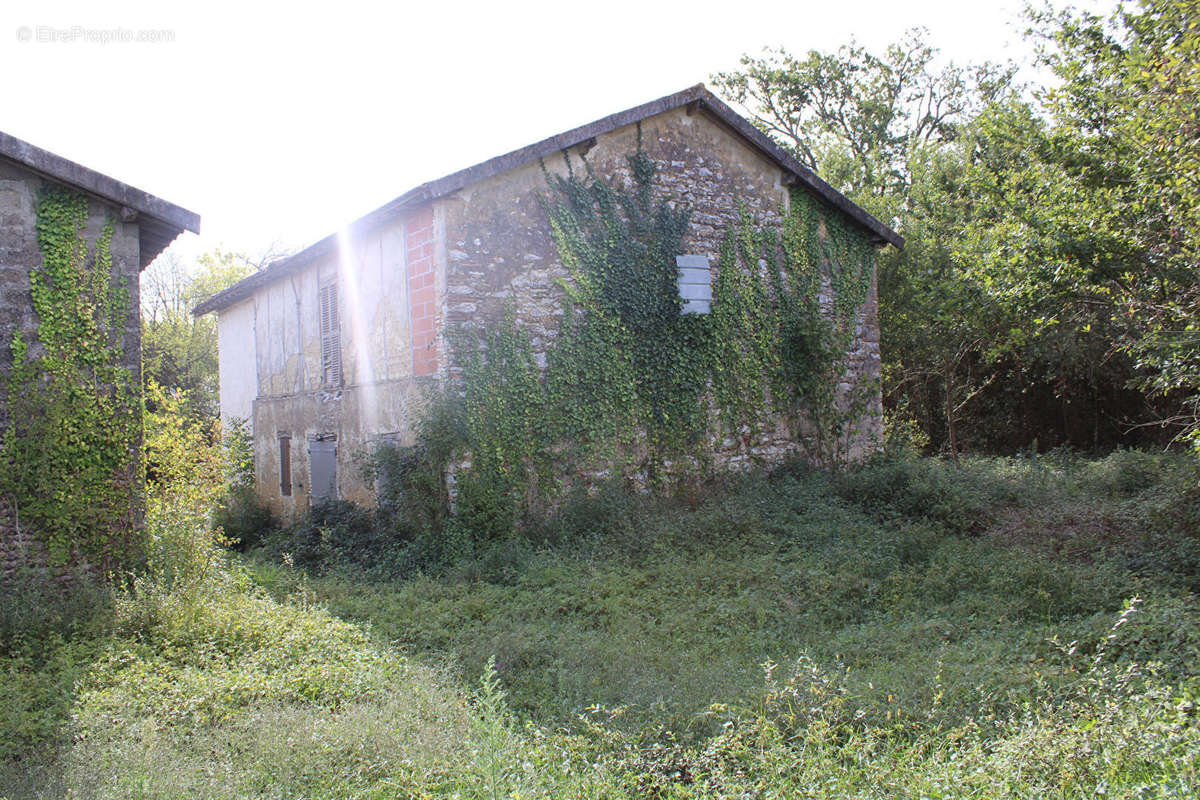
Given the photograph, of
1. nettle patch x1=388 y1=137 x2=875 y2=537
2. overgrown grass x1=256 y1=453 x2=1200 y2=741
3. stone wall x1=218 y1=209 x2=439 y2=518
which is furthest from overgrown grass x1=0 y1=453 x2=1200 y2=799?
stone wall x1=218 y1=209 x2=439 y2=518

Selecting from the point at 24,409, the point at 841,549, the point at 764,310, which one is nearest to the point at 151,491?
the point at 24,409

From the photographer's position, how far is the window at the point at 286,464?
14.1 meters

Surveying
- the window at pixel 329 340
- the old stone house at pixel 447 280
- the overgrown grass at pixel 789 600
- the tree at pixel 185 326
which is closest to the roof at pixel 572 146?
the old stone house at pixel 447 280

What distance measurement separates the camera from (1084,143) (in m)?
10.7

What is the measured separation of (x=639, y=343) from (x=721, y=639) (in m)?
5.70

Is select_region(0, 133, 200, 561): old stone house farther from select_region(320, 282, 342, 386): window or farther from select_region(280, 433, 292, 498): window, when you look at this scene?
select_region(280, 433, 292, 498): window

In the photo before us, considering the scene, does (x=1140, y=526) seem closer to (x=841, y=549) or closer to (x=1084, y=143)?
(x=841, y=549)

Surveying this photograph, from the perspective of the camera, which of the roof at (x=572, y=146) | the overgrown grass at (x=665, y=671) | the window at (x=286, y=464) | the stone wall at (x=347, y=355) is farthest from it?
the window at (x=286, y=464)

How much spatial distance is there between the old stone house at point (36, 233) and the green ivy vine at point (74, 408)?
0.10 feet

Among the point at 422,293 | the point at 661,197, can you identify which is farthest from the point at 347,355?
the point at 661,197

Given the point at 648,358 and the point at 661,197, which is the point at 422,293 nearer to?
the point at 648,358

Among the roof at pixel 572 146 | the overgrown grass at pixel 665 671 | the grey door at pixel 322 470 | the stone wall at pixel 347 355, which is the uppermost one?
the roof at pixel 572 146

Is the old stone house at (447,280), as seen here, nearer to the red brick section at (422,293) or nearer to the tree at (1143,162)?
the red brick section at (422,293)

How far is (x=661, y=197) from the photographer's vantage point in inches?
474
